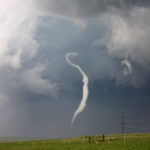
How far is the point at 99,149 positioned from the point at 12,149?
2886 cm

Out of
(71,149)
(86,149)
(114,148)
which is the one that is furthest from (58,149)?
(114,148)

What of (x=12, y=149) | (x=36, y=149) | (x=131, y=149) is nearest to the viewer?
(x=131, y=149)

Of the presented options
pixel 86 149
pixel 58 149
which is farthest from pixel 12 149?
pixel 86 149

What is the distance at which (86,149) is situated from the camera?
6744 centimetres

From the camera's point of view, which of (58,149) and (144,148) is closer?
(144,148)

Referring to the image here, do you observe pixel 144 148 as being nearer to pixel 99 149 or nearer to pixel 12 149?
pixel 99 149

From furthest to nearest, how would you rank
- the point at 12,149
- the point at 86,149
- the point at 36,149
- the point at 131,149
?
the point at 12,149, the point at 36,149, the point at 86,149, the point at 131,149

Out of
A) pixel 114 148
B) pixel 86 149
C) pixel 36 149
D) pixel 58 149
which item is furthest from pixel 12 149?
pixel 114 148

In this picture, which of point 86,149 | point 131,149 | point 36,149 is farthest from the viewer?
point 36,149

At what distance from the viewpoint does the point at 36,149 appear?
73.7 m

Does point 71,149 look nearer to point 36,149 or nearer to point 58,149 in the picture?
point 58,149

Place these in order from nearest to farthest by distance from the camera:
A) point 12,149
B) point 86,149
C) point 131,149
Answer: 1. point 131,149
2. point 86,149
3. point 12,149

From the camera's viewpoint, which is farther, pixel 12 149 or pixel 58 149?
pixel 12 149

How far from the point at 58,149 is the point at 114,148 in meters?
15.5
